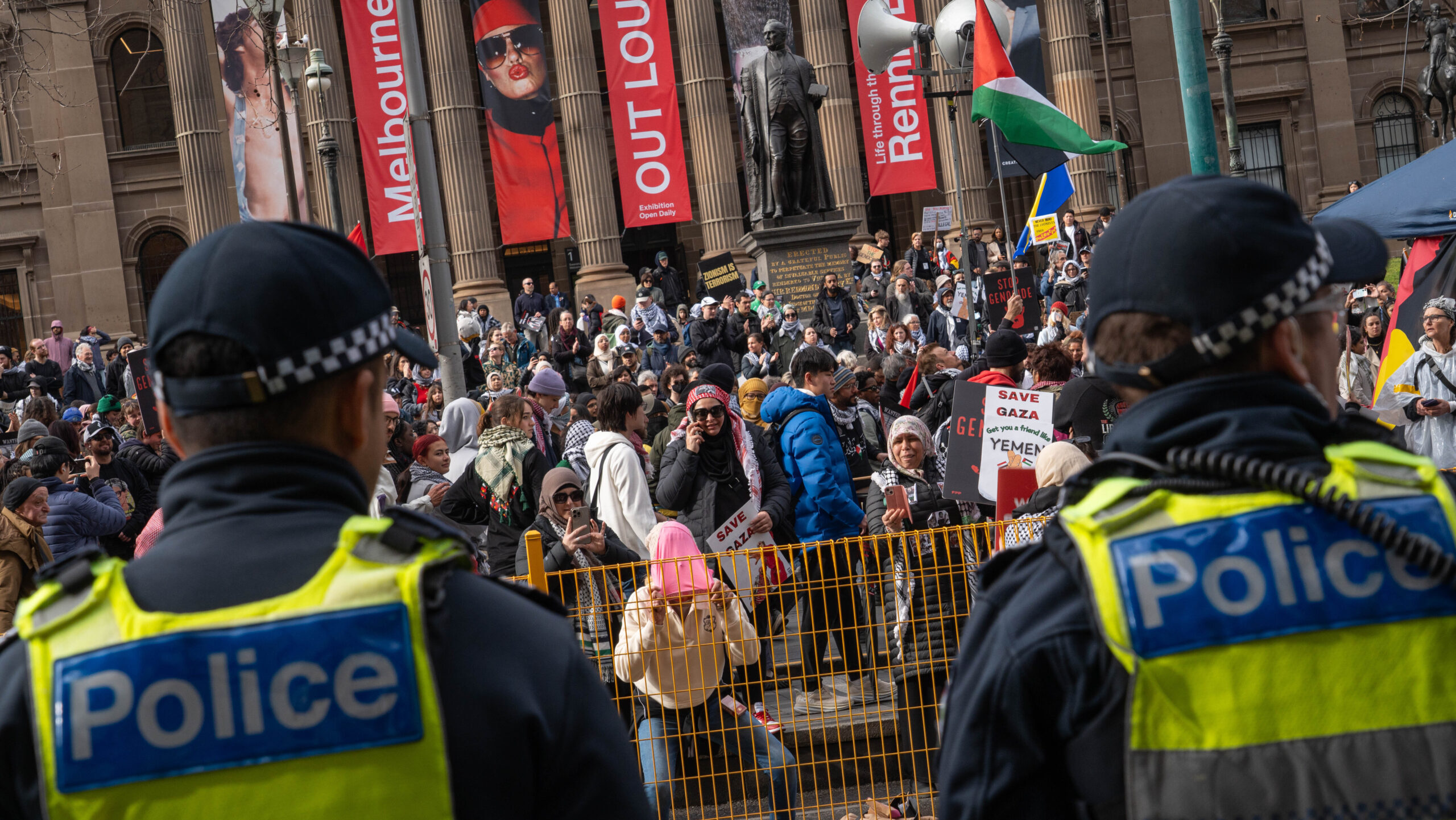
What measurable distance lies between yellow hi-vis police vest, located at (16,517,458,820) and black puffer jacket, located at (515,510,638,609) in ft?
13.1

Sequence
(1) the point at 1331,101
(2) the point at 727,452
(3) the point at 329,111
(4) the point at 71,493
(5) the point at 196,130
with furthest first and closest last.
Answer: (1) the point at 1331,101
(5) the point at 196,130
(3) the point at 329,111
(4) the point at 71,493
(2) the point at 727,452

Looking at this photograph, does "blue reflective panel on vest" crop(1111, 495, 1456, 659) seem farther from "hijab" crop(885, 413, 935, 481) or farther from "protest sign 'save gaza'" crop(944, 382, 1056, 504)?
"hijab" crop(885, 413, 935, 481)

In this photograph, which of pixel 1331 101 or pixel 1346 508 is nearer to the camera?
pixel 1346 508

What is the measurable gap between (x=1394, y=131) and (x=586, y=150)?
23.8m

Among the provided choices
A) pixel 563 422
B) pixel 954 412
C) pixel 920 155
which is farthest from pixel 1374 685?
pixel 920 155

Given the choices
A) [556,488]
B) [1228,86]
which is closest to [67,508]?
[556,488]

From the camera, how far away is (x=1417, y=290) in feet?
39.0

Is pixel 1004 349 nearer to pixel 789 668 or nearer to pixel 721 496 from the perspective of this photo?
pixel 721 496

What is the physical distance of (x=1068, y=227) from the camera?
25562 mm

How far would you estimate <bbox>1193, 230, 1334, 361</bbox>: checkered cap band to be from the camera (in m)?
1.93

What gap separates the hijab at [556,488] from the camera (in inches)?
264

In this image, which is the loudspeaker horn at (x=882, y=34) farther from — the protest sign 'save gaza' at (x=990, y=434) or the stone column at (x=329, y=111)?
the stone column at (x=329, y=111)

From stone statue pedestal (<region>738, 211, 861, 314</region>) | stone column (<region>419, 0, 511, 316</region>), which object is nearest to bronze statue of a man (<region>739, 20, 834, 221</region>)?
stone statue pedestal (<region>738, 211, 861, 314</region>)

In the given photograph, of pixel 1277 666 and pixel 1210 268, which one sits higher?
pixel 1210 268
